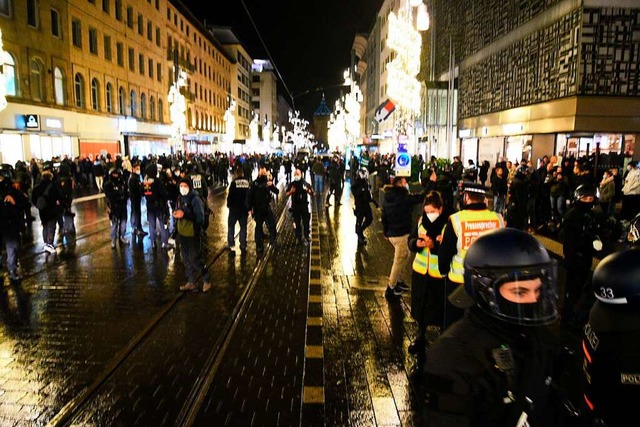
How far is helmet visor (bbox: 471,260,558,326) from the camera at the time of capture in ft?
7.13

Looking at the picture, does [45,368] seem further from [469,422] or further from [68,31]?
[68,31]

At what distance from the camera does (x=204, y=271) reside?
9.09 meters

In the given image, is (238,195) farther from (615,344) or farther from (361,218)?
(615,344)

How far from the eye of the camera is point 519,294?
86.4 inches

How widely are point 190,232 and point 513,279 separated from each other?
7306mm

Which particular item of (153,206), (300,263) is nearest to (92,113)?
(153,206)

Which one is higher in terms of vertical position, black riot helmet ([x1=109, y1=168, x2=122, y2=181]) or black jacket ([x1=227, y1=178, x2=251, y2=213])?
black riot helmet ([x1=109, y1=168, x2=122, y2=181])

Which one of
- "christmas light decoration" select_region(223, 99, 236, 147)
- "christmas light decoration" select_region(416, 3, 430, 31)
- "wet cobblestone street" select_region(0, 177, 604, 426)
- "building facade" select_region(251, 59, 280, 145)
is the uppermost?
"building facade" select_region(251, 59, 280, 145)

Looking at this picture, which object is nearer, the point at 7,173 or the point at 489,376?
the point at 489,376

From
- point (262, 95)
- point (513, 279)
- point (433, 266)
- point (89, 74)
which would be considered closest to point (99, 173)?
point (89, 74)

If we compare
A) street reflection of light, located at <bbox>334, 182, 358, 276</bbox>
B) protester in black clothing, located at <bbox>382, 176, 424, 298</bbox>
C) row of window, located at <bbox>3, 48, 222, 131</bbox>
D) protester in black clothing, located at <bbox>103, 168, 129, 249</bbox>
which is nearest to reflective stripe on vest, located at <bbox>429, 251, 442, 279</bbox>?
protester in black clothing, located at <bbox>382, 176, 424, 298</bbox>

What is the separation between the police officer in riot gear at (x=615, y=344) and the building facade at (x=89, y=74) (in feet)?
104

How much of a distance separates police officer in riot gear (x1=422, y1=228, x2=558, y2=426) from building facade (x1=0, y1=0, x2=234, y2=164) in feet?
104

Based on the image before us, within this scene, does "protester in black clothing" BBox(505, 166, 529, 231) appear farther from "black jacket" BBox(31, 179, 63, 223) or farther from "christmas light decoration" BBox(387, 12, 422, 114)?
"christmas light decoration" BBox(387, 12, 422, 114)
